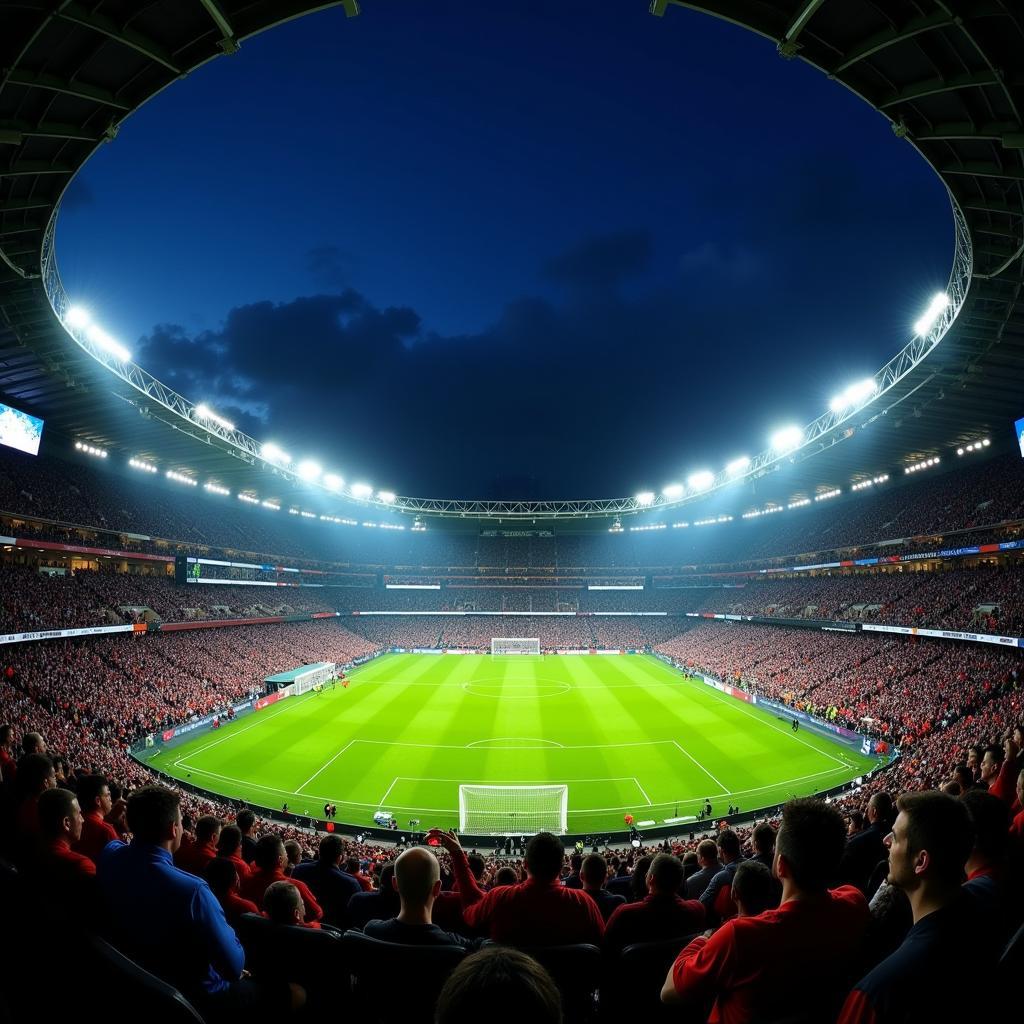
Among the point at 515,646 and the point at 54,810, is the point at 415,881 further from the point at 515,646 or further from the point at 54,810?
the point at 515,646

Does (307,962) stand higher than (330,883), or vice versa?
(307,962)

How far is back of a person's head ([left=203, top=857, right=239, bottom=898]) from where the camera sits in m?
4.95

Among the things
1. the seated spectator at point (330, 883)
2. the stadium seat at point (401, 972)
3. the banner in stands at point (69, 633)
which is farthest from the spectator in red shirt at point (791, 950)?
the banner in stands at point (69, 633)

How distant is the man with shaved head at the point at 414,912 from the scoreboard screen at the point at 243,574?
175 feet

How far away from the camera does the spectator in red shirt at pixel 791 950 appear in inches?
96.0

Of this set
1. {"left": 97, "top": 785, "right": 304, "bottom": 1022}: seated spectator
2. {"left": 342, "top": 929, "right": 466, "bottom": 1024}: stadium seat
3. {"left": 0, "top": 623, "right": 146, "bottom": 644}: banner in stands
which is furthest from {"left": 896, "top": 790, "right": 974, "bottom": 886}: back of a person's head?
{"left": 0, "top": 623, "right": 146, "bottom": 644}: banner in stands

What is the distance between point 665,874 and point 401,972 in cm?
207

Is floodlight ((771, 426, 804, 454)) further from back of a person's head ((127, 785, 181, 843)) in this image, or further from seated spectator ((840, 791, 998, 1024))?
back of a person's head ((127, 785, 181, 843))

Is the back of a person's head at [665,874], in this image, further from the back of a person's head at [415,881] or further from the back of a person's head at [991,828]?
the back of a person's head at [991,828]

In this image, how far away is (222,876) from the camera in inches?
198

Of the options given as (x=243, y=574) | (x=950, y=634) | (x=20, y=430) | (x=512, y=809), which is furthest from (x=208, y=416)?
(x=950, y=634)

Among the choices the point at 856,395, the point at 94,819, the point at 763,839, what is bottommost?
the point at 94,819

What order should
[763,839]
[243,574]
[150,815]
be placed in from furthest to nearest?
[243,574], [763,839], [150,815]

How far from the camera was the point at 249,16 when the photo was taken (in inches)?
468
